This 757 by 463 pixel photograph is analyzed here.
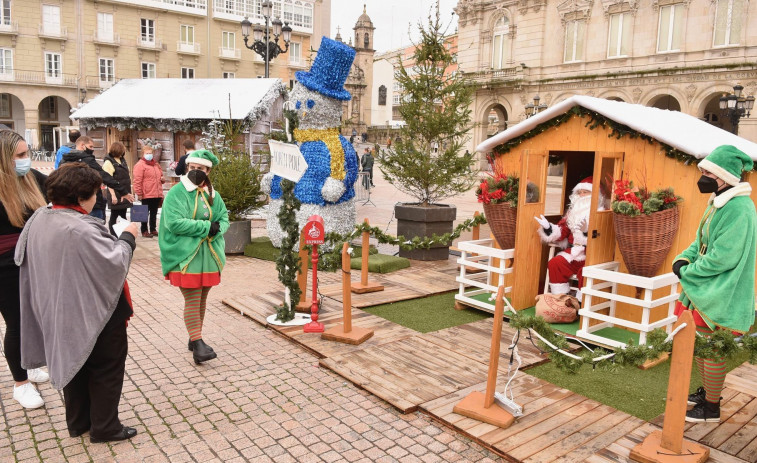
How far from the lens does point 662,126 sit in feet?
17.7

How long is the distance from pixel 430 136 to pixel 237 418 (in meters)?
6.79

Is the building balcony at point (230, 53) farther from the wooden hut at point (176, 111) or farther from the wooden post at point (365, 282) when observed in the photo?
the wooden post at point (365, 282)

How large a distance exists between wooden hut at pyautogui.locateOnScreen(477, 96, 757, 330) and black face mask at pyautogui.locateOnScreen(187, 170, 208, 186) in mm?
3170

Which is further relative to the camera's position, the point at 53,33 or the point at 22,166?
the point at 53,33

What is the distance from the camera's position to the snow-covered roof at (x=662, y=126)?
16.7 feet

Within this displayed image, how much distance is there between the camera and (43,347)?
3.89 meters

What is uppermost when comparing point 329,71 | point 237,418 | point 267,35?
point 267,35

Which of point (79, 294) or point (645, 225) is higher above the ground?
point (645, 225)

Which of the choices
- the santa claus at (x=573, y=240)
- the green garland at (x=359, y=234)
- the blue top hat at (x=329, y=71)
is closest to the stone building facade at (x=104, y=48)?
the blue top hat at (x=329, y=71)

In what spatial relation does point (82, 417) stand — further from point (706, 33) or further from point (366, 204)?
point (706, 33)

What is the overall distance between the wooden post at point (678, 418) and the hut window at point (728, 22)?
26.0 m

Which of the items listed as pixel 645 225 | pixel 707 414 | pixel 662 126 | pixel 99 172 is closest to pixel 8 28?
pixel 99 172

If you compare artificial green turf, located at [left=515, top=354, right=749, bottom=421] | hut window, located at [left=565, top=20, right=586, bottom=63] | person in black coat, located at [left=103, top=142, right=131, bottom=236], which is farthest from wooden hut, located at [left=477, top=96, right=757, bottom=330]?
hut window, located at [left=565, top=20, right=586, bottom=63]

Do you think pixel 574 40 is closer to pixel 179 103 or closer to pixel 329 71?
pixel 179 103
